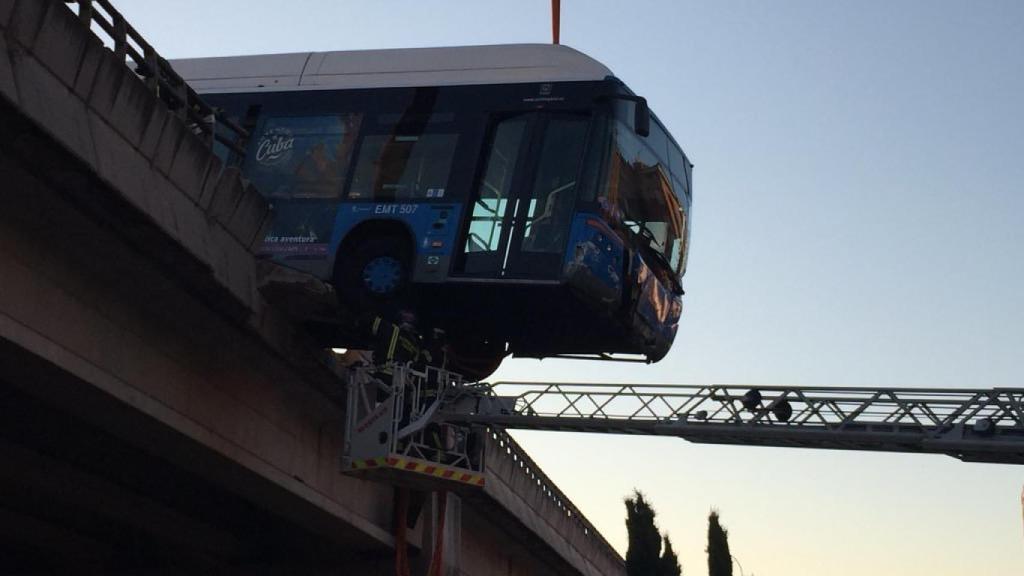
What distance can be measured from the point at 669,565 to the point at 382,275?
16.7 meters

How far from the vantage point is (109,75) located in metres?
12.3

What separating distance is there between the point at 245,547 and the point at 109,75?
11711 mm

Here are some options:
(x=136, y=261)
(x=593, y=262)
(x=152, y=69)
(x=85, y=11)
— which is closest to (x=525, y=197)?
(x=593, y=262)

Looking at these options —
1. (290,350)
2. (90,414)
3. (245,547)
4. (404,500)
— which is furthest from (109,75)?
(245,547)

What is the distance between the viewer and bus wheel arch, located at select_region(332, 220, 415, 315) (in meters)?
16.7

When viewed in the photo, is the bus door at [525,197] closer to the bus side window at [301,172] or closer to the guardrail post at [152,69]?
the bus side window at [301,172]

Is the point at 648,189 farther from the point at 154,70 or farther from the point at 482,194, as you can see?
the point at 154,70

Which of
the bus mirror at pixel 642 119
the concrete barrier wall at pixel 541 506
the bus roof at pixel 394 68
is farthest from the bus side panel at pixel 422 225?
the concrete barrier wall at pixel 541 506

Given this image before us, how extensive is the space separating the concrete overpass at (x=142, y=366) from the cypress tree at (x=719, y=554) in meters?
10.7

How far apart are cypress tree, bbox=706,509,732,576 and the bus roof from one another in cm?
1853

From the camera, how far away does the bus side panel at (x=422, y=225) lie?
16438 mm

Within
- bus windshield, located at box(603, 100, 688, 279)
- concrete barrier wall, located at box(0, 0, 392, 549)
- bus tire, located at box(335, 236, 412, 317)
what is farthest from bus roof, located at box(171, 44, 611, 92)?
concrete barrier wall, located at box(0, 0, 392, 549)

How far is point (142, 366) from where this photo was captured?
13.8m

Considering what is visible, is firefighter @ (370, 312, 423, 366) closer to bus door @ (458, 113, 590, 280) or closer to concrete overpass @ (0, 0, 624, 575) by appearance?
bus door @ (458, 113, 590, 280)
